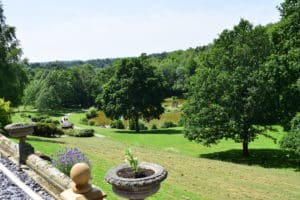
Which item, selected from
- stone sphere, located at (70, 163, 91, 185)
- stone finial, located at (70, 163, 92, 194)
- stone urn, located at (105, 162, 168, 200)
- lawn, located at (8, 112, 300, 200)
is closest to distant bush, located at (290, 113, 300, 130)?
lawn, located at (8, 112, 300, 200)

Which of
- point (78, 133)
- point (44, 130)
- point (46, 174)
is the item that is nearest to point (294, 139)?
point (46, 174)

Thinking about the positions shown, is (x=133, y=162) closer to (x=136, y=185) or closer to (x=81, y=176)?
(x=136, y=185)

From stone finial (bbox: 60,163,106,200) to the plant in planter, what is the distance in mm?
341

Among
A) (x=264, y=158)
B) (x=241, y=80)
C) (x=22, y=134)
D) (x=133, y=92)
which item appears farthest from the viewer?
(x=133, y=92)

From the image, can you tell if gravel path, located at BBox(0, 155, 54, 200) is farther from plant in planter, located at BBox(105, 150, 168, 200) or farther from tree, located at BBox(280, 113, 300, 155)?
tree, located at BBox(280, 113, 300, 155)

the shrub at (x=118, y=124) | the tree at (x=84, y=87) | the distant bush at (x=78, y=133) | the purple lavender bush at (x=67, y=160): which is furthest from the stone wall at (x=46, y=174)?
the tree at (x=84, y=87)

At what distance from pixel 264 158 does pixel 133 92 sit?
77.3 ft

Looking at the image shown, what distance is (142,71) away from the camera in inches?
1961

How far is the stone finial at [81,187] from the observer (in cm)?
534

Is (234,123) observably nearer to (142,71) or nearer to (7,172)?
(7,172)

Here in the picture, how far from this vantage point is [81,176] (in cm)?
536

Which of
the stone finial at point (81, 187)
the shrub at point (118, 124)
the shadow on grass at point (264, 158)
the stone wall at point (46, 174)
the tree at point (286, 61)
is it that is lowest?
the shadow on grass at point (264, 158)

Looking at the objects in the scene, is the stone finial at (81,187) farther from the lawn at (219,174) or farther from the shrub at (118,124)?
the shrub at (118,124)

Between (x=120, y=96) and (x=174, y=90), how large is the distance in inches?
2391
